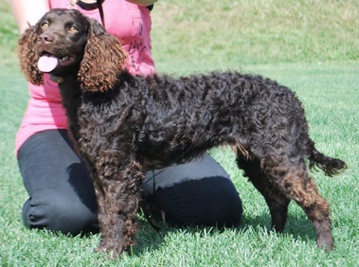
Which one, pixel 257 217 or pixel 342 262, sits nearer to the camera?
pixel 342 262

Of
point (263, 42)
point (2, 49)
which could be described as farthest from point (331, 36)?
point (2, 49)

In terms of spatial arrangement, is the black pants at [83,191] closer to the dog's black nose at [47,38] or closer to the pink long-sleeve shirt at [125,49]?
the pink long-sleeve shirt at [125,49]

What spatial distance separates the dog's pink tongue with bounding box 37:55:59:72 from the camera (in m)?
3.20

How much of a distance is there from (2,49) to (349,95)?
779 inches

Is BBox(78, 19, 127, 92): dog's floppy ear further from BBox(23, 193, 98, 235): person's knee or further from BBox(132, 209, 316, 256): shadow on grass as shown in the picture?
BBox(132, 209, 316, 256): shadow on grass

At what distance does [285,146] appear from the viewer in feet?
11.8

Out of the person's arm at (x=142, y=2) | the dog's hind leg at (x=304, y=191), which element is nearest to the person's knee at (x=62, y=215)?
the dog's hind leg at (x=304, y=191)

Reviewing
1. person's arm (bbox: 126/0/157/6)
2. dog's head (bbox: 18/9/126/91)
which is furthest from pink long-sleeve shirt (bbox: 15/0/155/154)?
dog's head (bbox: 18/9/126/91)

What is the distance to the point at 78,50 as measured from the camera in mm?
3385

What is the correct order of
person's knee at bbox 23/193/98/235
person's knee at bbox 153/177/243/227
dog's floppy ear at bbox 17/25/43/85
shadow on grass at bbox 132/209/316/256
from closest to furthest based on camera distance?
dog's floppy ear at bbox 17/25/43/85
shadow on grass at bbox 132/209/316/256
person's knee at bbox 23/193/98/235
person's knee at bbox 153/177/243/227

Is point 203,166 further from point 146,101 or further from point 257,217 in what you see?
point 146,101

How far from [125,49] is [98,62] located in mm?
1026

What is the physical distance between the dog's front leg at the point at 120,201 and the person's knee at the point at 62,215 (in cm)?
56

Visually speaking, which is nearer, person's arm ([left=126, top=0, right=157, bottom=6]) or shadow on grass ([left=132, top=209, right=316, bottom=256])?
shadow on grass ([left=132, top=209, right=316, bottom=256])
